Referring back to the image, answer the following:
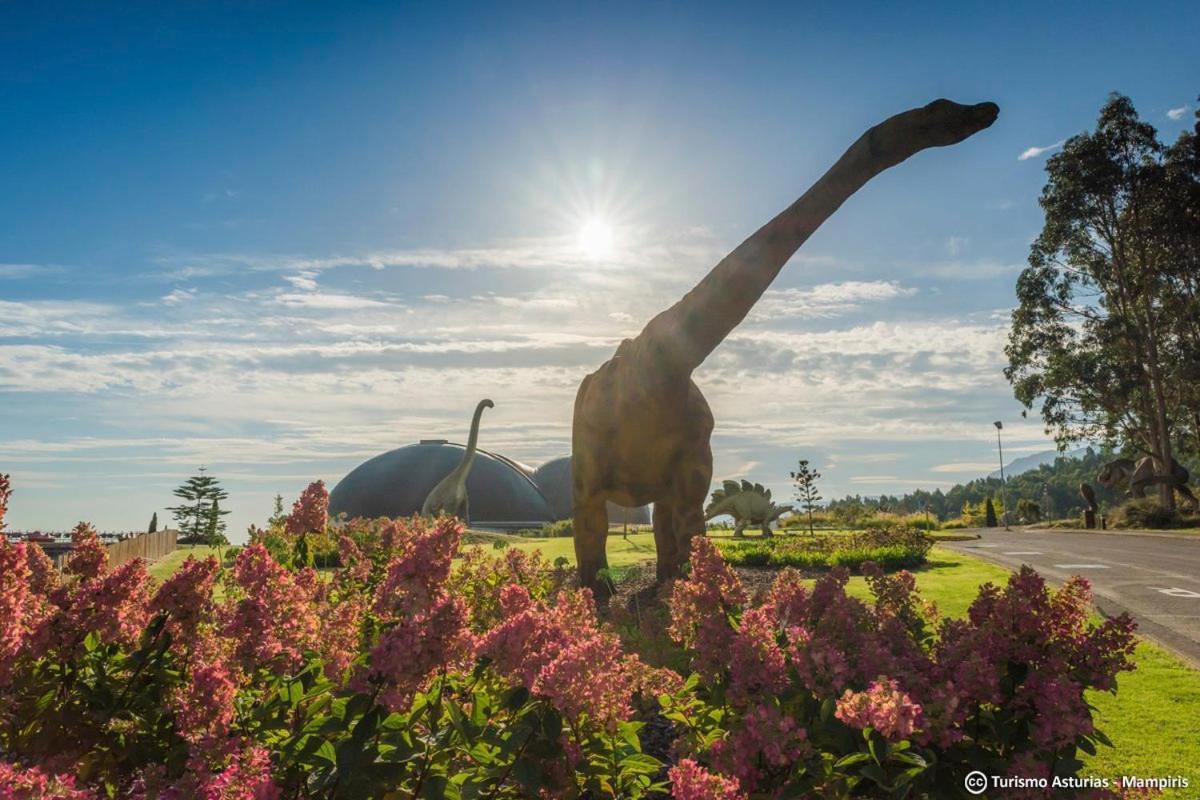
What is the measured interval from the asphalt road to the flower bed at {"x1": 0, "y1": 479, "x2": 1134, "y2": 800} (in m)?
5.23

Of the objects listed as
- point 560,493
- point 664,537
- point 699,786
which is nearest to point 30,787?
point 699,786

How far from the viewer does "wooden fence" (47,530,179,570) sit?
15.8 m

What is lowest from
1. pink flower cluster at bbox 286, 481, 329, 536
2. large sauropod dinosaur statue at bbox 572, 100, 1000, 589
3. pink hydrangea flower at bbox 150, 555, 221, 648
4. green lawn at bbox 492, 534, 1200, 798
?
green lawn at bbox 492, 534, 1200, 798

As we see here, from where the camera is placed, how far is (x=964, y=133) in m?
5.04

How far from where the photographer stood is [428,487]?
6291cm

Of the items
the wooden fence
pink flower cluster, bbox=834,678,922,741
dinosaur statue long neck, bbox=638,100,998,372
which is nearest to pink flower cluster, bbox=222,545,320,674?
pink flower cluster, bbox=834,678,922,741

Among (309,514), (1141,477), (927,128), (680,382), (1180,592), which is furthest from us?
(1141,477)

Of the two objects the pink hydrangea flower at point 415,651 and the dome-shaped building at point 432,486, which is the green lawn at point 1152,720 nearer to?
the pink hydrangea flower at point 415,651

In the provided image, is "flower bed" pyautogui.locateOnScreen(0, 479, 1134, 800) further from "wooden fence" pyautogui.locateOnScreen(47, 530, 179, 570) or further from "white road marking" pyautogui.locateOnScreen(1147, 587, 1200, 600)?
"wooden fence" pyautogui.locateOnScreen(47, 530, 179, 570)

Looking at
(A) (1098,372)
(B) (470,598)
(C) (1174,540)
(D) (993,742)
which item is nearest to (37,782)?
(D) (993,742)

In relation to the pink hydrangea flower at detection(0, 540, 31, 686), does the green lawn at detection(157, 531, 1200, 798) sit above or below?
below

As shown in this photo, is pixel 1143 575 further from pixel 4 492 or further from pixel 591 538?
pixel 4 492

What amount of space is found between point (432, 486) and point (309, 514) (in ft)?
195

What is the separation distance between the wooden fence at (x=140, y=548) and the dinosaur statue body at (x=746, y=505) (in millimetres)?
17291
